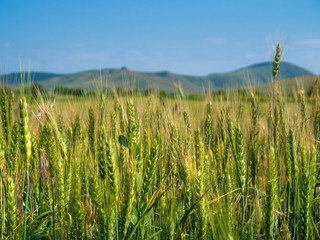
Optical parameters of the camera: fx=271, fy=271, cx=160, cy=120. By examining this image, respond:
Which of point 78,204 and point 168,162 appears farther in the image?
point 168,162

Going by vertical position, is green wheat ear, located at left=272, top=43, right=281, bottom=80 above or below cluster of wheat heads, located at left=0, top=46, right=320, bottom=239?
above

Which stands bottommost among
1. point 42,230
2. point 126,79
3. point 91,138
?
point 42,230

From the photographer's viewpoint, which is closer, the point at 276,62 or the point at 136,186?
the point at 136,186

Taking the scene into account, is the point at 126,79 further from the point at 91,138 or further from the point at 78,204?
the point at 78,204

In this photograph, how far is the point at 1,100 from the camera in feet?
5.56

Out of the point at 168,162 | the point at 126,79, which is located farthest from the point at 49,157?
the point at 126,79

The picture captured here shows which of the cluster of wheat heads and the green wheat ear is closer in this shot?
the cluster of wheat heads

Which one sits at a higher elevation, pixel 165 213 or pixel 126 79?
pixel 126 79

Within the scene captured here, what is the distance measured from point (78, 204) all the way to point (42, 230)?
39 centimetres

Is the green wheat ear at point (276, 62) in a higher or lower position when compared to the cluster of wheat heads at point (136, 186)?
higher

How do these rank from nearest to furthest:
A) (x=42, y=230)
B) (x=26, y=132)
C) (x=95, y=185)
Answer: (x=26, y=132) < (x=95, y=185) < (x=42, y=230)

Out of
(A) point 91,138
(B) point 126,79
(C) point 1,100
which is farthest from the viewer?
(B) point 126,79

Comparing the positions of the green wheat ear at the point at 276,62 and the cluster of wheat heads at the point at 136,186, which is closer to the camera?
the cluster of wheat heads at the point at 136,186

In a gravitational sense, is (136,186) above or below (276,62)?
below
